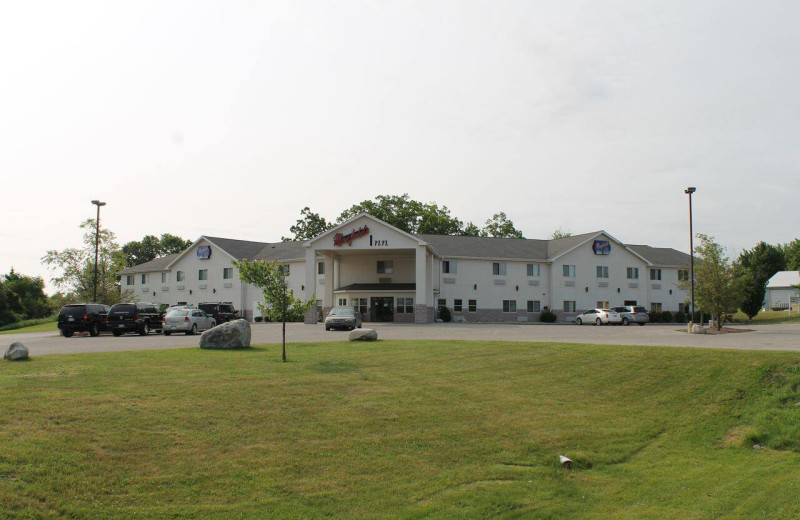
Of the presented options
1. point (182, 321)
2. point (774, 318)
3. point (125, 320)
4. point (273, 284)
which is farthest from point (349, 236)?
point (774, 318)

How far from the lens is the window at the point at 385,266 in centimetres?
5268

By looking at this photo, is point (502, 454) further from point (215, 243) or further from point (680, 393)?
point (215, 243)

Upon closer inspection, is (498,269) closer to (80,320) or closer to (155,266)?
(80,320)

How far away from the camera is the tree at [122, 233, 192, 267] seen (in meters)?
97.8

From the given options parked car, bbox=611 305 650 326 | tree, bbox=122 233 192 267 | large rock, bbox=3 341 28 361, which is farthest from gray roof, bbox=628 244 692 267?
tree, bbox=122 233 192 267

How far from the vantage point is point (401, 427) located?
10.6 metres

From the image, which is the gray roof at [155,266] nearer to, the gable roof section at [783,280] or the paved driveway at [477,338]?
the paved driveway at [477,338]

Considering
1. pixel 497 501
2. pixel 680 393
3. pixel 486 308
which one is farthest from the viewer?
A: pixel 486 308

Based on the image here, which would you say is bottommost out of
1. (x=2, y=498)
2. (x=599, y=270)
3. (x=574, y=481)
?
(x=574, y=481)

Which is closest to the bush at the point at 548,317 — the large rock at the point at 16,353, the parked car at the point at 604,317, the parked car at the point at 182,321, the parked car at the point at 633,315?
the parked car at the point at 604,317

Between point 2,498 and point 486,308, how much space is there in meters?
46.9

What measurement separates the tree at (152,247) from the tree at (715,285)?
8175 cm

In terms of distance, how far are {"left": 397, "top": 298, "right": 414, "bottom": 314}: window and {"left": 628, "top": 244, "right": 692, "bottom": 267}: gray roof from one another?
2329cm

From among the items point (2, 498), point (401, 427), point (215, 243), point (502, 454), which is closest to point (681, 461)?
point (502, 454)
